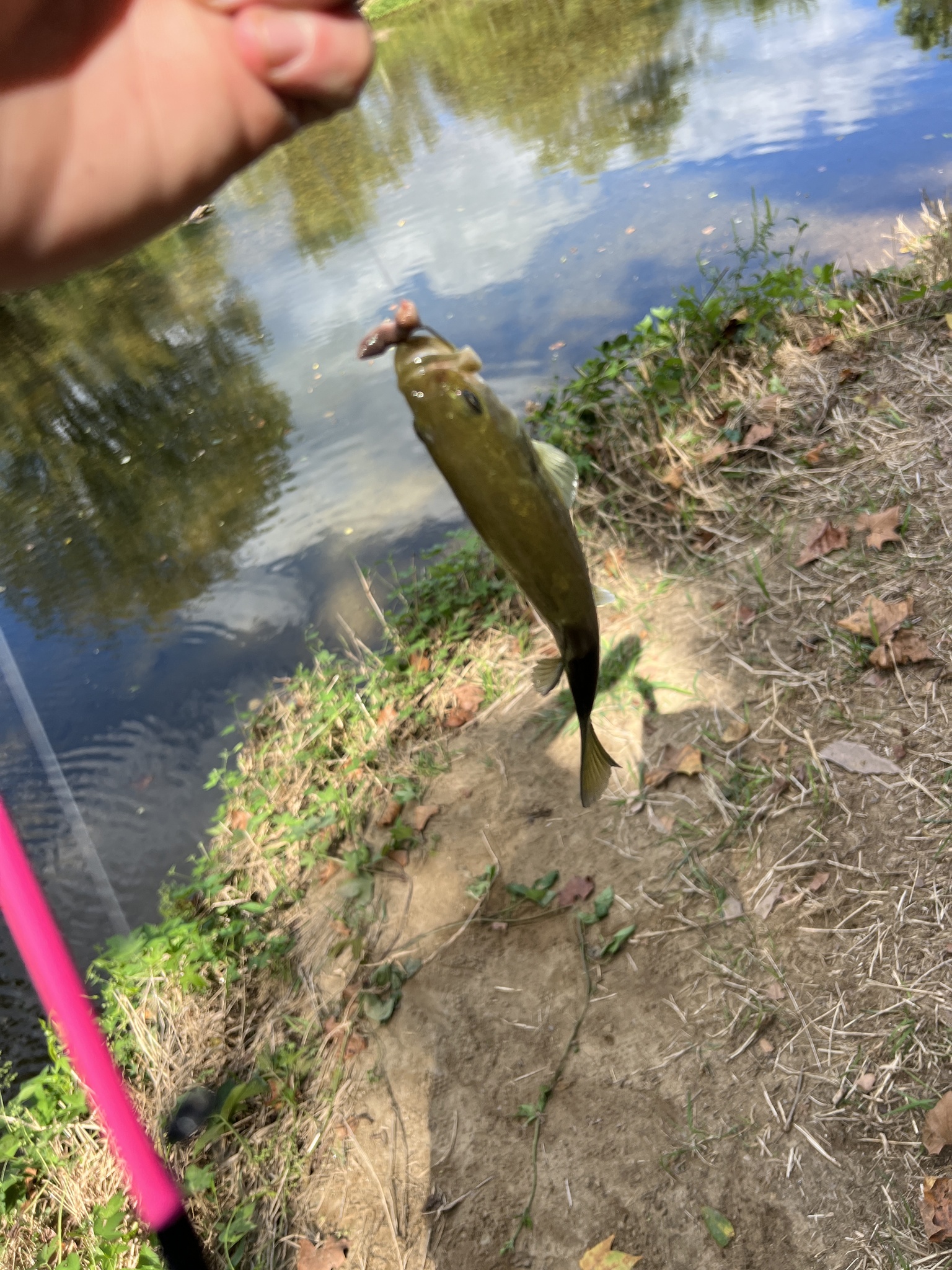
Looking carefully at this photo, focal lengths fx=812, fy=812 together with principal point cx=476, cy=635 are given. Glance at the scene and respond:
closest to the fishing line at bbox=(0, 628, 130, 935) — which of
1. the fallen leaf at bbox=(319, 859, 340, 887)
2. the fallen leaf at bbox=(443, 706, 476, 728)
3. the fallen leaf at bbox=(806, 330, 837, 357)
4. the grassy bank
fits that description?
the grassy bank

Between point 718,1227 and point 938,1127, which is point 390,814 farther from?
point 938,1127

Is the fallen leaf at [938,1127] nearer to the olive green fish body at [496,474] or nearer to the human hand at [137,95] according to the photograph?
the olive green fish body at [496,474]

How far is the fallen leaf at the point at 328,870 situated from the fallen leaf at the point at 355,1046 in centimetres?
82

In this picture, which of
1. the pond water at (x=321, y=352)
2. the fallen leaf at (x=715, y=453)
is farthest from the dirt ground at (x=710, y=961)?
the pond water at (x=321, y=352)

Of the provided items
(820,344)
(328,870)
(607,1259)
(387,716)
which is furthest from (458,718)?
(820,344)

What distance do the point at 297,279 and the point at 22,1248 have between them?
9.79m

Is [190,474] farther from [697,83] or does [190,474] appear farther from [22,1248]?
[697,83]

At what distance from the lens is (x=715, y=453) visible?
4.09 meters

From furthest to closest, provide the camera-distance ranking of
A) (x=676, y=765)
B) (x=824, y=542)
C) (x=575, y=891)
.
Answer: (x=824, y=542) < (x=676, y=765) < (x=575, y=891)

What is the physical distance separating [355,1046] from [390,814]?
3.35ft

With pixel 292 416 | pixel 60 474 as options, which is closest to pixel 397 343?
pixel 292 416

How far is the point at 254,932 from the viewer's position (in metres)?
3.66

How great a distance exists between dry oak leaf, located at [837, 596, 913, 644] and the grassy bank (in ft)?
0.24

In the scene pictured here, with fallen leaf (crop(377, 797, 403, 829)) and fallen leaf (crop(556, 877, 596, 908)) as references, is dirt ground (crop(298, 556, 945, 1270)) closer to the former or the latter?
fallen leaf (crop(556, 877, 596, 908))
